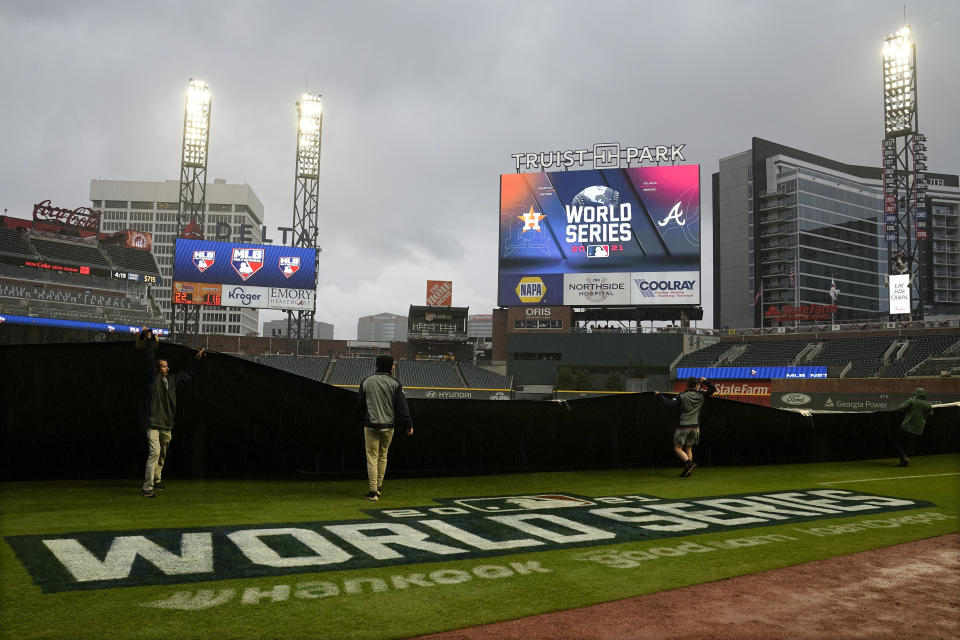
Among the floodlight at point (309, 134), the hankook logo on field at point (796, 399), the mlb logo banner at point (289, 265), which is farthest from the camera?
the floodlight at point (309, 134)

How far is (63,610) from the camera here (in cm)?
386

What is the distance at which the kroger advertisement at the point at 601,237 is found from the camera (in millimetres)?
46938

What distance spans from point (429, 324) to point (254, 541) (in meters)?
56.4

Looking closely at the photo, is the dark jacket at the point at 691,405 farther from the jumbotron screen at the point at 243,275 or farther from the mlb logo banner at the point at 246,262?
the mlb logo banner at the point at 246,262

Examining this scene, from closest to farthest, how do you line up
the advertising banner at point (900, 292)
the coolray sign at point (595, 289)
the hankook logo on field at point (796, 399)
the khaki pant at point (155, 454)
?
the khaki pant at point (155, 454) → the hankook logo on field at point (796, 399) → the advertising banner at point (900, 292) → the coolray sign at point (595, 289)

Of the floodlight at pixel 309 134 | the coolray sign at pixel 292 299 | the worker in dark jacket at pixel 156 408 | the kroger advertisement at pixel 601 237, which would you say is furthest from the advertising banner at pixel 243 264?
the worker in dark jacket at pixel 156 408

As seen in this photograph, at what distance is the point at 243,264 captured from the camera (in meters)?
49.4

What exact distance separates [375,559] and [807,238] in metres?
101

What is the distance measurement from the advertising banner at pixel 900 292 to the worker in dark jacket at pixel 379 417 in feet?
154

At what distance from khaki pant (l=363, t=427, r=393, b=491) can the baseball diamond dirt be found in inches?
171

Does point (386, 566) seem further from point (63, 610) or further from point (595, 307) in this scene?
point (595, 307)

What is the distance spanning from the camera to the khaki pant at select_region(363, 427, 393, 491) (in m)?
8.14

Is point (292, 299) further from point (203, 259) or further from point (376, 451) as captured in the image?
point (376, 451)

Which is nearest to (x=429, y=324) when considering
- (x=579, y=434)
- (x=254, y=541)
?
(x=579, y=434)
